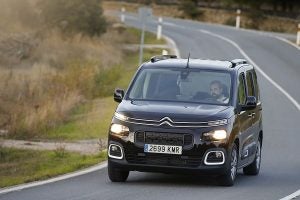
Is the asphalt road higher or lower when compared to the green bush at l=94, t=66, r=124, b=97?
higher

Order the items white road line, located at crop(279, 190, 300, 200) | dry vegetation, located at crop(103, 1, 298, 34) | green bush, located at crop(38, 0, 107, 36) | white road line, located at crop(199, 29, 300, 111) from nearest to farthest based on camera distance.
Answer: white road line, located at crop(279, 190, 300, 200), white road line, located at crop(199, 29, 300, 111), green bush, located at crop(38, 0, 107, 36), dry vegetation, located at crop(103, 1, 298, 34)

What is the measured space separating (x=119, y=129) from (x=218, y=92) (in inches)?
69.5

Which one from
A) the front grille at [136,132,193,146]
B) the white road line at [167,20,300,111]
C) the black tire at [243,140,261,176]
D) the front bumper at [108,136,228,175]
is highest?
the front grille at [136,132,193,146]

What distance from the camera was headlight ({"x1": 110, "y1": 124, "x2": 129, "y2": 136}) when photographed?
43.9 feet

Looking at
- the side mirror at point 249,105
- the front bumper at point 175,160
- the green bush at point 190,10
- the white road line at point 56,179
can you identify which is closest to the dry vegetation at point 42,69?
the white road line at point 56,179

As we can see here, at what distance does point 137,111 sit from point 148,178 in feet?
4.55

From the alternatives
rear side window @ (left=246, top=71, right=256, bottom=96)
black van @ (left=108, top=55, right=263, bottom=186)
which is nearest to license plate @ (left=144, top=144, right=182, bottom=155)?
black van @ (left=108, top=55, right=263, bottom=186)

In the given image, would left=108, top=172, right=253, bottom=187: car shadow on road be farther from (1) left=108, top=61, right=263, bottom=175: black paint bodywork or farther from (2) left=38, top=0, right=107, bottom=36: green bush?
(2) left=38, top=0, right=107, bottom=36: green bush

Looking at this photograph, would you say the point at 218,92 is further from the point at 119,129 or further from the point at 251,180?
the point at 119,129

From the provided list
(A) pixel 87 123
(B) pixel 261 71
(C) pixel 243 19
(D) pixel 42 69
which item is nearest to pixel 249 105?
(A) pixel 87 123

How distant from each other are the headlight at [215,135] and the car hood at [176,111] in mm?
192

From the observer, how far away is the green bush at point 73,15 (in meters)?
49.3

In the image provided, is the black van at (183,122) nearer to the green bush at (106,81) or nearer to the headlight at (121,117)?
the headlight at (121,117)

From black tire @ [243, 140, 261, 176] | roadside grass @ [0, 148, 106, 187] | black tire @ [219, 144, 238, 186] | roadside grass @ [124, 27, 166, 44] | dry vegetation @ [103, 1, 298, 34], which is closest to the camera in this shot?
black tire @ [219, 144, 238, 186]
